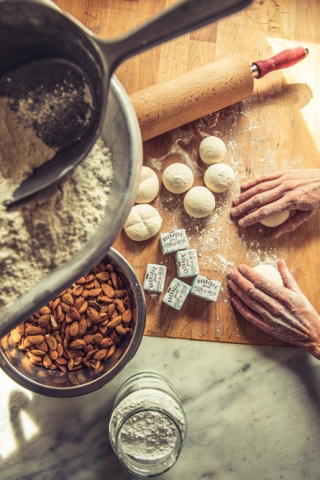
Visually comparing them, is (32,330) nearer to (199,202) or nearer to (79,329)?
(79,329)

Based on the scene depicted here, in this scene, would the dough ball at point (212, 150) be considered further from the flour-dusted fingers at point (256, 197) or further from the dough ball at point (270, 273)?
the dough ball at point (270, 273)

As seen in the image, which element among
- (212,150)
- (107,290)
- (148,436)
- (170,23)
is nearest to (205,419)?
(148,436)

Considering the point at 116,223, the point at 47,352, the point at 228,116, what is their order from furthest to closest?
the point at 228,116, the point at 47,352, the point at 116,223

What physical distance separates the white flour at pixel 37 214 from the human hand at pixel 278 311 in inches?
24.4

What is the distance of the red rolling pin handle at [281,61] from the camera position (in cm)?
116

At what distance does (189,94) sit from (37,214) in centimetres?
64

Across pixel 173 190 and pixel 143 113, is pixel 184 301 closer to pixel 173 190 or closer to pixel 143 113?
pixel 173 190

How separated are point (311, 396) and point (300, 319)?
8.8 inches

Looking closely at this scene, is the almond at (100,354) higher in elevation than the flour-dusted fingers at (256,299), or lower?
higher

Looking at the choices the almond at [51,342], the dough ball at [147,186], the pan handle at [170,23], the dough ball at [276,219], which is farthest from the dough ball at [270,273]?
the pan handle at [170,23]

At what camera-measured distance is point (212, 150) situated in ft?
3.77

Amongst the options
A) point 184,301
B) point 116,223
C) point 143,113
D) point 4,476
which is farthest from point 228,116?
point 4,476

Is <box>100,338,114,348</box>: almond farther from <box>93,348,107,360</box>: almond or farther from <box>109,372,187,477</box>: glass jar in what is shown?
<box>109,372,187,477</box>: glass jar

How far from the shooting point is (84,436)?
1.10m
